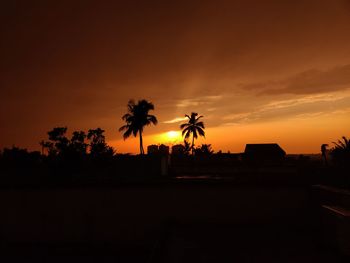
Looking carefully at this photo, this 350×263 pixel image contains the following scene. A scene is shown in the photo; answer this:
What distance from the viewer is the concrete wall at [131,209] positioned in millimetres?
10227

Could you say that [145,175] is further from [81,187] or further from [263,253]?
[263,253]

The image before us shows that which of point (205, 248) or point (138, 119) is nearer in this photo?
point (205, 248)

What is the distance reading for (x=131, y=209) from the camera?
10.9 metres

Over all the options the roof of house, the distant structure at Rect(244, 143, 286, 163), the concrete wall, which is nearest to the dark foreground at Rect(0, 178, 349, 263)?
the concrete wall

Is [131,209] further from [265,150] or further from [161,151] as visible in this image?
[161,151]

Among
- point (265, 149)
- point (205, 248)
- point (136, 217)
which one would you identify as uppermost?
point (265, 149)

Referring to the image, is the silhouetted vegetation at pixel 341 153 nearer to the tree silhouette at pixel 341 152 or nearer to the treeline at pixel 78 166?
the tree silhouette at pixel 341 152

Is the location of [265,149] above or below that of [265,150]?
above

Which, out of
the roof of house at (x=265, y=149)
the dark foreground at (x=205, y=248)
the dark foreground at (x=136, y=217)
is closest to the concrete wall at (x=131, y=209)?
the dark foreground at (x=136, y=217)

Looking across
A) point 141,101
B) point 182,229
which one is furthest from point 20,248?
point 141,101

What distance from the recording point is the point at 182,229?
31.8 ft

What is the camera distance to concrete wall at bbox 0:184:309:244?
1023 cm

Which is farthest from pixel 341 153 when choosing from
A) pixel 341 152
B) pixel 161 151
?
pixel 161 151

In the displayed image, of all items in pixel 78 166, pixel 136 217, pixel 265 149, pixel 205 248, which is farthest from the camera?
pixel 265 149
